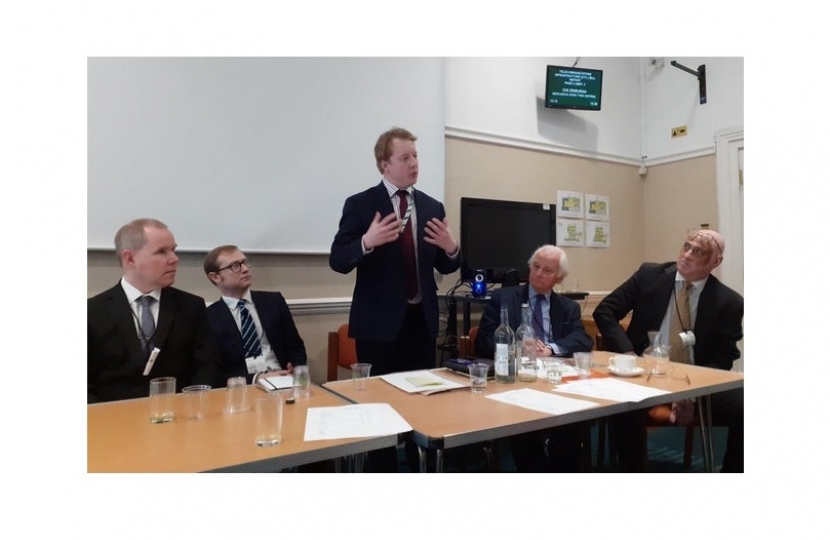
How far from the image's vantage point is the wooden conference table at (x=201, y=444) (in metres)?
0.94

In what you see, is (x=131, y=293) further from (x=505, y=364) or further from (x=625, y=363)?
(x=625, y=363)

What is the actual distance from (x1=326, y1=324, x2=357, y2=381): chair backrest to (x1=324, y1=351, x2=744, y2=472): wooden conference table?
3.33 ft

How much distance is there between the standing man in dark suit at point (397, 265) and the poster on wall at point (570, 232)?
211 centimetres

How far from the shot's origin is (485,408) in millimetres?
1272

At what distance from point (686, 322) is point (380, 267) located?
1.47m

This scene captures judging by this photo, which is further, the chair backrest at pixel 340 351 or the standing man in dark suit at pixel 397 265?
the chair backrest at pixel 340 351

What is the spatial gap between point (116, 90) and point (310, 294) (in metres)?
1.37

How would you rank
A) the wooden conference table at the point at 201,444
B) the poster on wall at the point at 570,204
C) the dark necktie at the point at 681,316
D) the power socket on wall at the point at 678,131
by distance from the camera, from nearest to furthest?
the wooden conference table at the point at 201,444 → the dark necktie at the point at 681,316 → the poster on wall at the point at 570,204 → the power socket on wall at the point at 678,131

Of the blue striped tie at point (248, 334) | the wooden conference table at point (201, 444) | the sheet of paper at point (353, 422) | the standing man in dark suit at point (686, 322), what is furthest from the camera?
the blue striped tie at point (248, 334)

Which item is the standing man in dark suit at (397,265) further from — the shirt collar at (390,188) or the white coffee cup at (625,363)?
the white coffee cup at (625,363)

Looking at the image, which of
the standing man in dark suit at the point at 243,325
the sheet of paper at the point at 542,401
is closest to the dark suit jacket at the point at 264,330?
the standing man in dark suit at the point at 243,325

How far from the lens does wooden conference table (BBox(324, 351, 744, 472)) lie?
1.10m

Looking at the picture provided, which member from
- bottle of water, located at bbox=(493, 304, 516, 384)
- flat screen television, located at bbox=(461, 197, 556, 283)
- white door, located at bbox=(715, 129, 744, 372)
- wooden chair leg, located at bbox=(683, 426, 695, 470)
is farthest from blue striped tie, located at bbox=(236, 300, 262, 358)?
white door, located at bbox=(715, 129, 744, 372)
